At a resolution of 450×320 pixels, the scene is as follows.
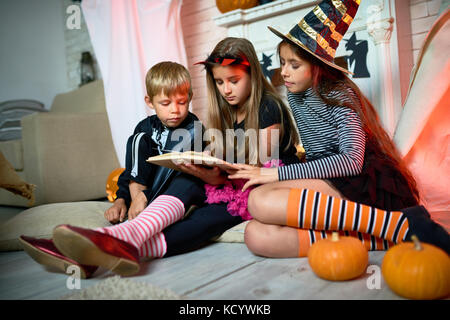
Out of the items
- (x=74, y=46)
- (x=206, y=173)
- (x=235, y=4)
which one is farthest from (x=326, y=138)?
(x=74, y=46)

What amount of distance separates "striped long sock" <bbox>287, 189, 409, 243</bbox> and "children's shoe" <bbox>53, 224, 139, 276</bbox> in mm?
385

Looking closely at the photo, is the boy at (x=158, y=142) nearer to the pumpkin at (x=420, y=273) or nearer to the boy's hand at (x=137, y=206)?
the boy's hand at (x=137, y=206)

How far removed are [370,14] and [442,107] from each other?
0.55 meters

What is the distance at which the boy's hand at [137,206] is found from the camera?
112cm

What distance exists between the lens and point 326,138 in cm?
104

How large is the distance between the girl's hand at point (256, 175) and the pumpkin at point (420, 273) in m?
0.37

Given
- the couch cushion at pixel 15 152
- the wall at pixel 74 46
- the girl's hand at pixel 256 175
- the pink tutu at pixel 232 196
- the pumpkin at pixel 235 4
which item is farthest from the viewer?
the wall at pixel 74 46

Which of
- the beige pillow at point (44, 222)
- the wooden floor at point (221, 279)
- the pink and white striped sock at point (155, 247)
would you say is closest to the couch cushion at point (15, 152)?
the beige pillow at point (44, 222)

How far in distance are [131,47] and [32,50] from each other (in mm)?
1709

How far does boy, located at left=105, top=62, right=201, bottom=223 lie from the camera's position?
1.18 m

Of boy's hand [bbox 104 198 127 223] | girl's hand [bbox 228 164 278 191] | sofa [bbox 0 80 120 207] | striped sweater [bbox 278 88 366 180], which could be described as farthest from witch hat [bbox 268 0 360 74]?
sofa [bbox 0 80 120 207]

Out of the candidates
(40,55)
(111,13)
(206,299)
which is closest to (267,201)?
(206,299)

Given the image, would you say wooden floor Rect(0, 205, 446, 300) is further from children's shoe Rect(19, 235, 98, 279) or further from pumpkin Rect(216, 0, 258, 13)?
pumpkin Rect(216, 0, 258, 13)

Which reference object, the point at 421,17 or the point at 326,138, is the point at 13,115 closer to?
the point at 326,138
